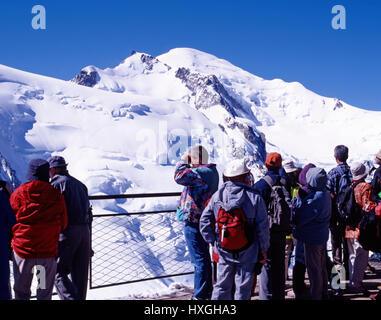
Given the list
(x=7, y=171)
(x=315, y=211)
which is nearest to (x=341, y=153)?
(x=315, y=211)

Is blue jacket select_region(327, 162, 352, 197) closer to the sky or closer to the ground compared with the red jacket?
closer to the sky

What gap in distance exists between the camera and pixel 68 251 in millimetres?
4340

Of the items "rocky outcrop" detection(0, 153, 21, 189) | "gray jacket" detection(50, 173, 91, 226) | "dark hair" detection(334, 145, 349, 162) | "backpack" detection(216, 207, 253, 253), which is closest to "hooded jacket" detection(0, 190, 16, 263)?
"gray jacket" detection(50, 173, 91, 226)

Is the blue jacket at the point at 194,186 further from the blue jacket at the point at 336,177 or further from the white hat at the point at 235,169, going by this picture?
the blue jacket at the point at 336,177

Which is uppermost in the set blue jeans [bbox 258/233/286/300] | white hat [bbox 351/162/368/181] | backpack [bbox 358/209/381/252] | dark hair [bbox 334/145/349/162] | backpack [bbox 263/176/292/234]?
dark hair [bbox 334/145/349/162]

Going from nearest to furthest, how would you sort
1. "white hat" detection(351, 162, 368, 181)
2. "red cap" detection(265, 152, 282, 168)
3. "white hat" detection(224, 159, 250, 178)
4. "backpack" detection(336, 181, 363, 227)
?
"white hat" detection(224, 159, 250, 178) → "red cap" detection(265, 152, 282, 168) → "white hat" detection(351, 162, 368, 181) → "backpack" detection(336, 181, 363, 227)

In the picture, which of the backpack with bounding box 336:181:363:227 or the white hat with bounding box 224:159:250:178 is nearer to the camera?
the white hat with bounding box 224:159:250:178

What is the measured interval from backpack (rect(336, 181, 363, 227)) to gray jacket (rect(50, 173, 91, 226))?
3334 mm

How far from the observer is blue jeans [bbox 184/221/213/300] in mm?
4668

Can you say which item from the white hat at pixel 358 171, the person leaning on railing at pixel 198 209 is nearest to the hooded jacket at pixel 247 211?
the person leaning on railing at pixel 198 209

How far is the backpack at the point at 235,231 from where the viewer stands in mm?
3734

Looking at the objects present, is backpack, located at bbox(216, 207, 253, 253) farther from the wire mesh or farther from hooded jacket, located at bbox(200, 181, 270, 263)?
the wire mesh
